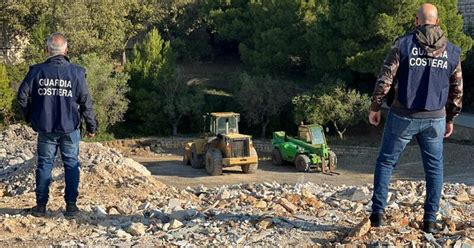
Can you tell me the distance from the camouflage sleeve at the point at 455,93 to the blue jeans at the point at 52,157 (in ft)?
10.9

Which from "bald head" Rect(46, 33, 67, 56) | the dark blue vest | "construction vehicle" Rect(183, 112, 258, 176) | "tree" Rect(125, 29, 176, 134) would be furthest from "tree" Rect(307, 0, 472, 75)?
the dark blue vest

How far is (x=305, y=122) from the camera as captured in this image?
23.1 m

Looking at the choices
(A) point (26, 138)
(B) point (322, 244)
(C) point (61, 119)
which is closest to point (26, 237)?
Answer: (C) point (61, 119)

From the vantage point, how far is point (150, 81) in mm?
25312

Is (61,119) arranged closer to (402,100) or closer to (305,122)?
(402,100)

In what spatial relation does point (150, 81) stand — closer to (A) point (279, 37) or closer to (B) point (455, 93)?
(A) point (279, 37)

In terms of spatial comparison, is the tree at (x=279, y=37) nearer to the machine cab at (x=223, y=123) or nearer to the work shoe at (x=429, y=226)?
the machine cab at (x=223, y=123)

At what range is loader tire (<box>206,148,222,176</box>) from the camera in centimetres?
1788

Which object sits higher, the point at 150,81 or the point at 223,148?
the point at 150,81

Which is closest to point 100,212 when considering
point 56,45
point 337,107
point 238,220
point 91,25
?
point 238,220

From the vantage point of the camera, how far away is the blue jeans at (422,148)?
5027 mm

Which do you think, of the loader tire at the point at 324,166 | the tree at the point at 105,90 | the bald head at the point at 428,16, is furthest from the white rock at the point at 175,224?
the tree at the point at 105,90

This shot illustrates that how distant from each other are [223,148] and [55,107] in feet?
40.3

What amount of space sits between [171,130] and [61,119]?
2010 cm
